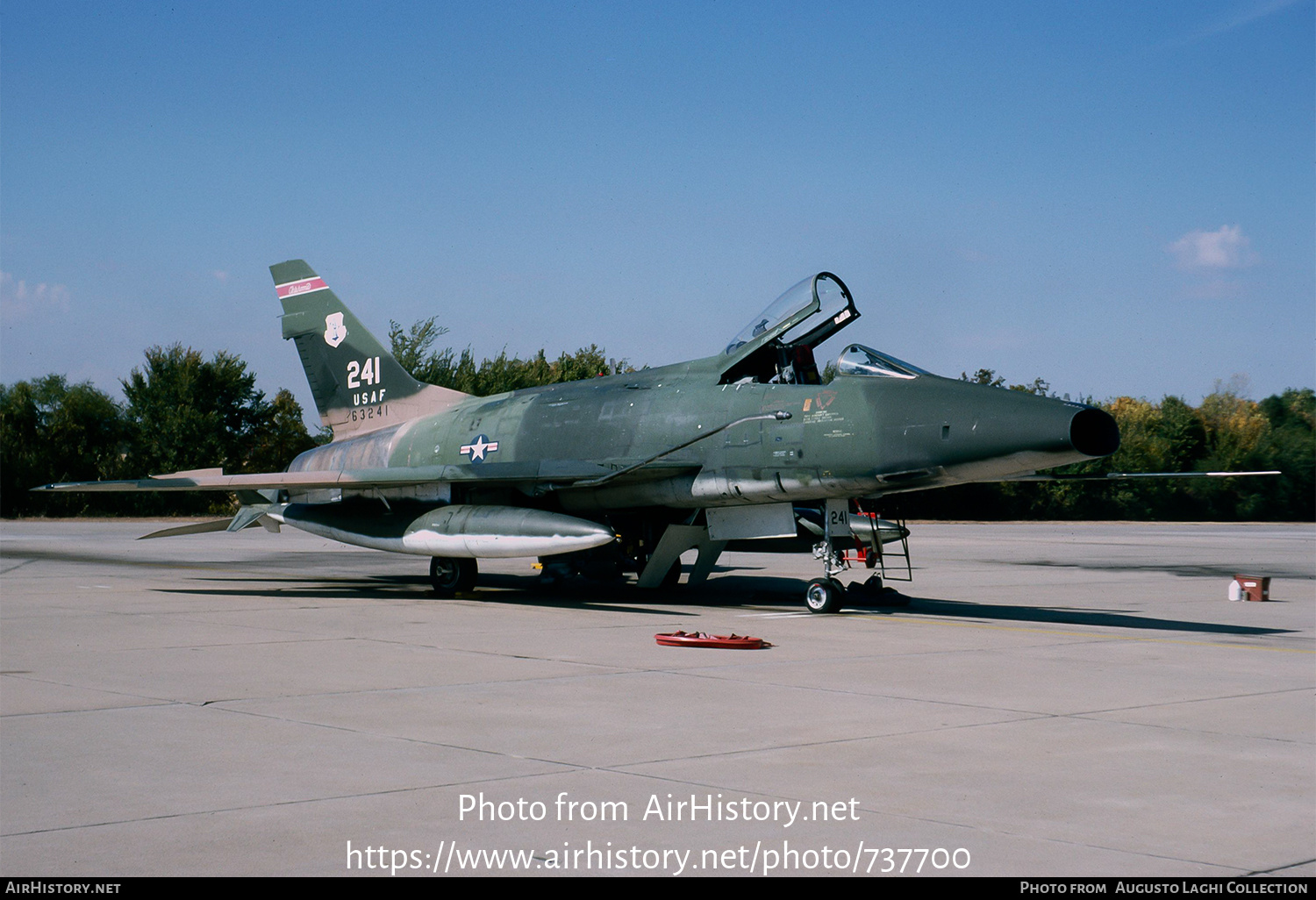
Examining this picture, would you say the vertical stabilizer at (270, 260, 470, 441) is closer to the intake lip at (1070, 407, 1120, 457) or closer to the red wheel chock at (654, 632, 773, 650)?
the red wheel chock at (654, 632, 773, 650)

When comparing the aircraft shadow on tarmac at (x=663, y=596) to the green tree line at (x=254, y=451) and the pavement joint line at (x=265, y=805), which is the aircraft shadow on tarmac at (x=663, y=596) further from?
the green tree line at (x=254, y=451)

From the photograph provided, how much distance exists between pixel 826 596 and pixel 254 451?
46727mm

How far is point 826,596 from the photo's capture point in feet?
44.2

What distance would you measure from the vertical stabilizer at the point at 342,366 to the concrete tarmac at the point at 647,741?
565 centimetres

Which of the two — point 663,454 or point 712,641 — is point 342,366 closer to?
point 663,454

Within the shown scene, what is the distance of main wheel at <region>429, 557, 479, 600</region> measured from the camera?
1603 centimetres

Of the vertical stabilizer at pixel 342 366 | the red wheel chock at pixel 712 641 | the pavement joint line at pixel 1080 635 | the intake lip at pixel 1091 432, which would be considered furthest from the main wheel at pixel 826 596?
the vertical stabilizer at pixel 342 366

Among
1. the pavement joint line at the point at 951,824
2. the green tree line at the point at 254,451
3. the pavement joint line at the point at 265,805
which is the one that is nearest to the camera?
the pavement joint line at the point at 951,824

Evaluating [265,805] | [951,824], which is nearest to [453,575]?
[265,805]

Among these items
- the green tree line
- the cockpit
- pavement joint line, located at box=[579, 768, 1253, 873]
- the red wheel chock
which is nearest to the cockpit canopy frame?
the cockpit

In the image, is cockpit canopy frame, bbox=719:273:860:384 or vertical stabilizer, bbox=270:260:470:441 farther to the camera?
vertical stabilizer, bbox=270:260:470:441

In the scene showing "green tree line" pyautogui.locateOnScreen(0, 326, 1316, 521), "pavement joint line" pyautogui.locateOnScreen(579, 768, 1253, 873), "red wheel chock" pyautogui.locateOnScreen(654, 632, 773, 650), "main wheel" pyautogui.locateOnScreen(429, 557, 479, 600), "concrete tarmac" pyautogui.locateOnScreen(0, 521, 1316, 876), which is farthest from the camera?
"green tree line" pyautogui.locateOnScreen(0, 326, 1316, 521)

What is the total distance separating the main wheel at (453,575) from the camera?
16031 mm

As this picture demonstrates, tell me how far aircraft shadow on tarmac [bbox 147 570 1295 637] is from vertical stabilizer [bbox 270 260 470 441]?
2797 mm
